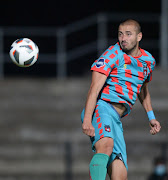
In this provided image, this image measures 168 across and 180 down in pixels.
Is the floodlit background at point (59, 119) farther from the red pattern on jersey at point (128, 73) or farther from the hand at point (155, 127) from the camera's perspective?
the red pattern on jersey at point (128, 73)

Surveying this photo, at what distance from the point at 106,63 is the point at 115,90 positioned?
1.16ft

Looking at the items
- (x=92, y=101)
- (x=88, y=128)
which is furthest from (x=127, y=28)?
(x=88, y=128)

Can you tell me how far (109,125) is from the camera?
5926mm

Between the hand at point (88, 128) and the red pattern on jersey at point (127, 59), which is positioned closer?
the hand at point (88, 128)

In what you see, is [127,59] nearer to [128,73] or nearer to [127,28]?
[128,73]

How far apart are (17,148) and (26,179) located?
0.65 meters

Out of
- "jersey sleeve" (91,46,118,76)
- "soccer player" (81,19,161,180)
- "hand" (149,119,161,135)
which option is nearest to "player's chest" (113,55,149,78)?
"soccer player" (81,19,161,180)

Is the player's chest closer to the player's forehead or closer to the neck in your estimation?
the neck

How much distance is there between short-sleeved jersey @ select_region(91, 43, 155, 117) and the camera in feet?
19.8

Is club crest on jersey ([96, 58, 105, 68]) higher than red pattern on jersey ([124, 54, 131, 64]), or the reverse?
red pattern on jersey ([124, 54, 131, 64])

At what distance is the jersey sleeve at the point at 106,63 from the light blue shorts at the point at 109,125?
15.9 inches

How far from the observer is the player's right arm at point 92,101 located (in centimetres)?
568

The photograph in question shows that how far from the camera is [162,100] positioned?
11.3 meters

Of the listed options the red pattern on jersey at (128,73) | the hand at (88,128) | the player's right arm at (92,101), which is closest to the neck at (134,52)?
the red pattern on jersey at (128,73)
